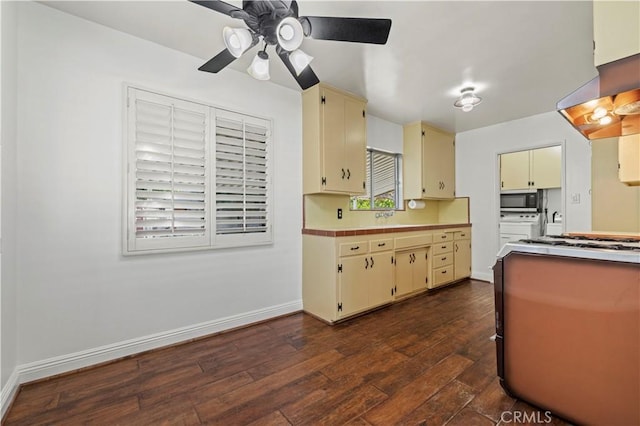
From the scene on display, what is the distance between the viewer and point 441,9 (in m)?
1.88

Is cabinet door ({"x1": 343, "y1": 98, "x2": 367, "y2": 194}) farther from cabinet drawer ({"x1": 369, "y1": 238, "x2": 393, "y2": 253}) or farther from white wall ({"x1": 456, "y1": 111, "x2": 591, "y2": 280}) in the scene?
white wall ({"x1": 456, "y1": 111, "x2": 591, "y2": 280})

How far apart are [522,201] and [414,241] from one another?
3.21m

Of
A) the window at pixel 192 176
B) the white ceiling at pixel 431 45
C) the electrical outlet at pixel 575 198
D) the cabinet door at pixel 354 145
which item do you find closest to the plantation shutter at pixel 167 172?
the window at pixel 192 176

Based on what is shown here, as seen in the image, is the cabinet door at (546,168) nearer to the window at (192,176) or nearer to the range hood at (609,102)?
the range hood at (609,102)

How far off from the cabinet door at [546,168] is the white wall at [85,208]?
5.58m

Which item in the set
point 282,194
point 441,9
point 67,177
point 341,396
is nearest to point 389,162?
point 282,194

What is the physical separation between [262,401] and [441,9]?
2.76 metres

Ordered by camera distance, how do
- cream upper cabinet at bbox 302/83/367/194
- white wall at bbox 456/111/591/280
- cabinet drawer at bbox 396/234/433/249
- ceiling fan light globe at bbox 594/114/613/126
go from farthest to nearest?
white wall at bbox 456/111/591/280, cabinet drawer at bbox 396/234/433/249, cream upper cabinet at bbox 302/83/367/194, ceiling fan light globe at bbox 594/114/613/126

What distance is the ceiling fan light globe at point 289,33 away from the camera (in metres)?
1.42

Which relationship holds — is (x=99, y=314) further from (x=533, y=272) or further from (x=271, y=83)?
(x=533, y=272)

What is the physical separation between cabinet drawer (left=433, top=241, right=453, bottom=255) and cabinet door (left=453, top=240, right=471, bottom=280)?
0.15 metres

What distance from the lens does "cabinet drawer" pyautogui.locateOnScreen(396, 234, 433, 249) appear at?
3.37 meters

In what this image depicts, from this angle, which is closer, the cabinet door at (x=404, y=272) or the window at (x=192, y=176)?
the window at (x=192, y=176)

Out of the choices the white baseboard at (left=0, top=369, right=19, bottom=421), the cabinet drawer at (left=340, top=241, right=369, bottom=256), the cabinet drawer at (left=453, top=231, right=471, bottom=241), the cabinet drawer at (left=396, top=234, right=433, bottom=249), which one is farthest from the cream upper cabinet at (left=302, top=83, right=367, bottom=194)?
the white baseboard at (left=0, top=369, right=19, bottom=421)
